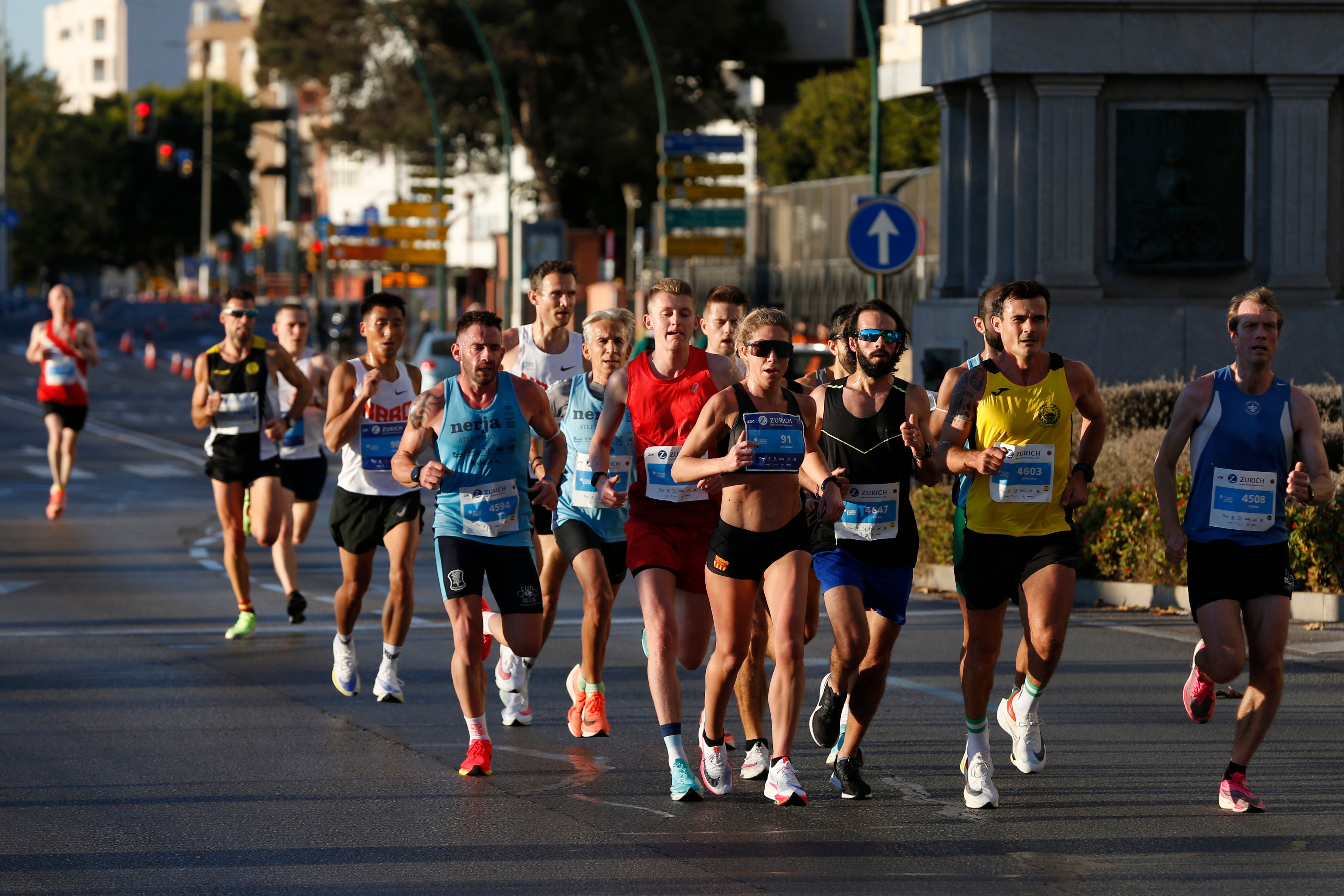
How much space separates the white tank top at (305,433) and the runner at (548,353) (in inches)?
104

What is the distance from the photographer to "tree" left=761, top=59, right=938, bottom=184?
45.1 meters

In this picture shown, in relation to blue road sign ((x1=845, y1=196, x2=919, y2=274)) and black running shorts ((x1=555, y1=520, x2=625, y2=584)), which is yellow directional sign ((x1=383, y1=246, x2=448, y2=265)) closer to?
blue road sign ((x1=845, y1=196, x2=919, y2=274))

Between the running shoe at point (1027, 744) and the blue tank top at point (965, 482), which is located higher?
the blue tank top at point (965, 482)

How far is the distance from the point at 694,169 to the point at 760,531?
75.0 ft

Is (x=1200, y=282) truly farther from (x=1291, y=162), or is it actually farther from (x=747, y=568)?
(x=747, y=568)

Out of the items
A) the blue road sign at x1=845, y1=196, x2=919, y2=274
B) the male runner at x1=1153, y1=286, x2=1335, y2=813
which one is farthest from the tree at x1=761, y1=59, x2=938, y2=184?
the male runner at x1=1153, y1=286, x2=1335, y2=813

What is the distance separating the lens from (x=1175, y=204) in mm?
19109

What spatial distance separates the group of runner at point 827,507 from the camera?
23.9ft

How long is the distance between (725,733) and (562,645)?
3.23 m

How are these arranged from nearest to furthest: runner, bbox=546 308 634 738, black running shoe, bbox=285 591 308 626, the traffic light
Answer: runner, bbox=546 308 634 738 → black running shoe, bbox=285 591 308 626 → the traffic light

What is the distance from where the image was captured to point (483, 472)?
26.6 feet

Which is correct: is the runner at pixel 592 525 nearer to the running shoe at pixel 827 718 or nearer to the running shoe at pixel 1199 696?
the running shoe at pixel 827 718

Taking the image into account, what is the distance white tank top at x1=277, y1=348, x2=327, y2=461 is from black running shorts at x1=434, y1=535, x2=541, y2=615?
4.31 metres

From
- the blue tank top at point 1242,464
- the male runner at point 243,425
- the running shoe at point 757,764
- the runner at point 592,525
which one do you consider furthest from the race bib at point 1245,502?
the male runner at point 243,425
